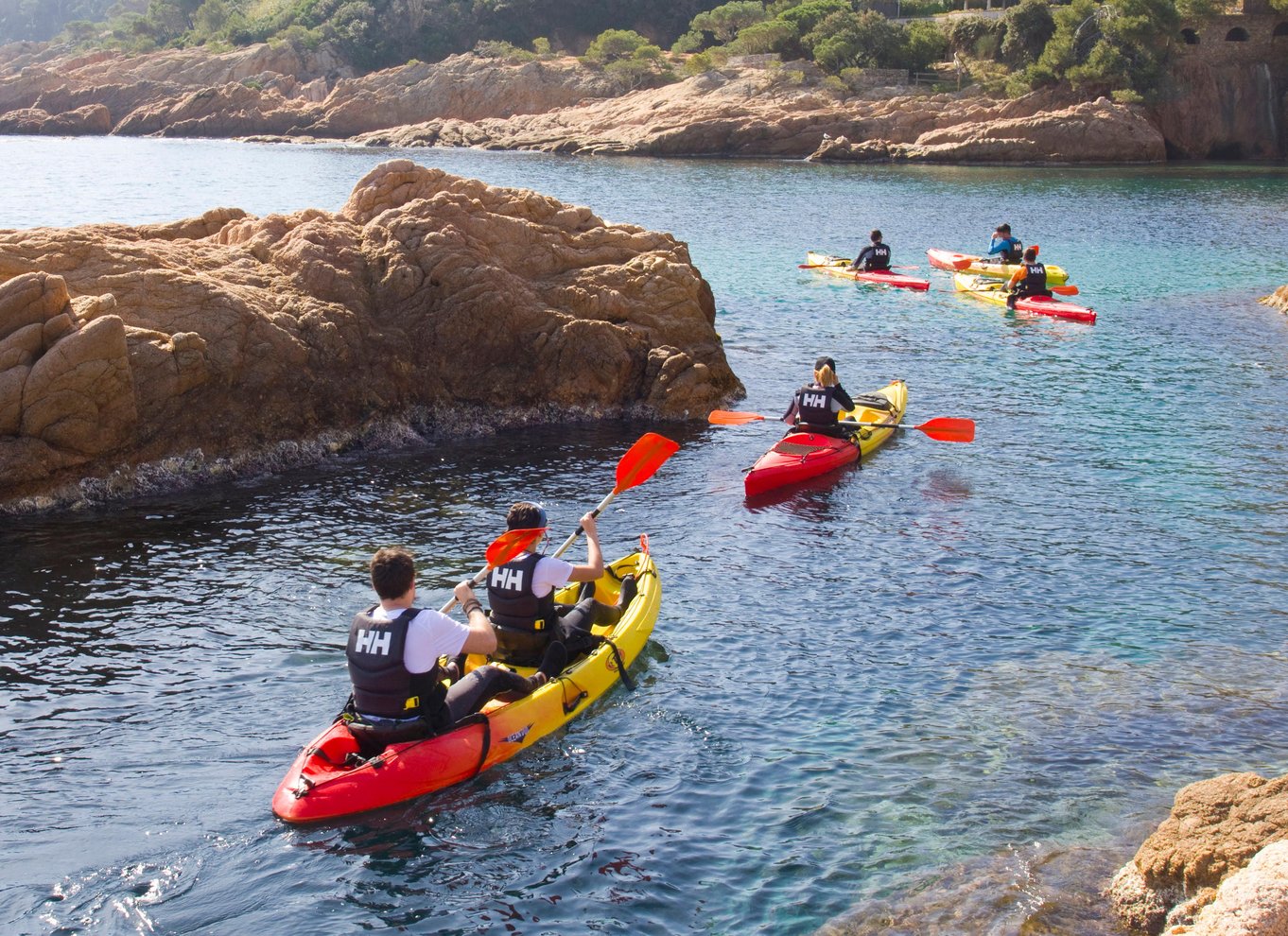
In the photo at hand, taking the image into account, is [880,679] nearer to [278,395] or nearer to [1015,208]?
[278,395]

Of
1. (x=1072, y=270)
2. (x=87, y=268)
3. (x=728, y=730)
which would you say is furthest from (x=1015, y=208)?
(x=728, y=730)

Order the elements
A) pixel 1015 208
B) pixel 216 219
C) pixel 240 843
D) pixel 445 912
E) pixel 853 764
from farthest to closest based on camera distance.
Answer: pixel 1015 208
pixel 216 219
pixel 853 764
pixel 240 843
pixel 445 912

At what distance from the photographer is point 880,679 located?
1191 cm

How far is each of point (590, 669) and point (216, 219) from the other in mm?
14244

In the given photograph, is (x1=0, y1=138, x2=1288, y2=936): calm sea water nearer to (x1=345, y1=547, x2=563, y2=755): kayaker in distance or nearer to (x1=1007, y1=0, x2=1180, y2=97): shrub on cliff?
(x1=345, y1=547, x2=563, y2=755): kayaker in distance

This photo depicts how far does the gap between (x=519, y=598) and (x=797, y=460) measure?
770 cm

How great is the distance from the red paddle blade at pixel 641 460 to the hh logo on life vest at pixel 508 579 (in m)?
3.17

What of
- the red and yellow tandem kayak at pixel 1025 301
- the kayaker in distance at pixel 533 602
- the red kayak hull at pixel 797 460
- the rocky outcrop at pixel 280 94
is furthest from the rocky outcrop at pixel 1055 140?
the kayaker in distance at pixel 533 602

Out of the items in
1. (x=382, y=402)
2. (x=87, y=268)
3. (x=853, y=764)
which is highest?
(x=87, y=268)

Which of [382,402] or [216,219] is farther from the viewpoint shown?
Result: [216,219]

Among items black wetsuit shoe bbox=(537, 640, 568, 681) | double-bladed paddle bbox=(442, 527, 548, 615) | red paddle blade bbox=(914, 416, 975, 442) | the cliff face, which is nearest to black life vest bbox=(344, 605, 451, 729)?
double-bladed paddle bbox=(442, 527, 548, 615)

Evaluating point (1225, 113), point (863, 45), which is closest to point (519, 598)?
point (1225, 113)

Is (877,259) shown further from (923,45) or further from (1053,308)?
(923,45)

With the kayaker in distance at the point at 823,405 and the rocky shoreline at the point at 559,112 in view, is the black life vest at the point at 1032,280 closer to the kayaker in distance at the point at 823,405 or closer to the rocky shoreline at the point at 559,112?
the kayaker in distance at the point at 823,405
